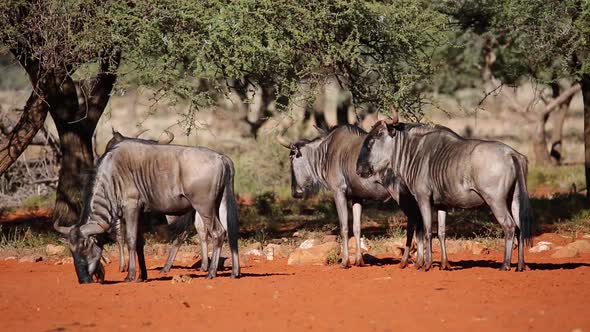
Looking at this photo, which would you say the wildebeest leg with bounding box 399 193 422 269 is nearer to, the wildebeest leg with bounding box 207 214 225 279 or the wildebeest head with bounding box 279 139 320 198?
the wildebeest head with bounding box 279 139 320 198

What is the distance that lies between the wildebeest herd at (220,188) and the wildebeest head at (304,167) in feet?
5.30

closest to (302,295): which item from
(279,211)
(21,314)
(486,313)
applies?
(486,313)

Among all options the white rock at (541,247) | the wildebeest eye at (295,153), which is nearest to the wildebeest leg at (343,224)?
the wildebeest eye at (295,153)

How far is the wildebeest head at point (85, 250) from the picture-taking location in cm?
1202

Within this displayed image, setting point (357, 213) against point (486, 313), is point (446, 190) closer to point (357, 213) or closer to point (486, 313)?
point (357, 213)

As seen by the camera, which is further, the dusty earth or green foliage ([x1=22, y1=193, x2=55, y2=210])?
green foliage ([x1=22, y1=193, x2=55, y2=210])

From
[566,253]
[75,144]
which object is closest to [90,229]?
[75,144]

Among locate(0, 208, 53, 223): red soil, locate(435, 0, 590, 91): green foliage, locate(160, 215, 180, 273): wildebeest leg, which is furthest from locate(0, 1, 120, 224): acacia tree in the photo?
locate(435, 0, 590, 91): green foliage

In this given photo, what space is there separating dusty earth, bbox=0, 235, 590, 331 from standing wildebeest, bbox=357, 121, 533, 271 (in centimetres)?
72

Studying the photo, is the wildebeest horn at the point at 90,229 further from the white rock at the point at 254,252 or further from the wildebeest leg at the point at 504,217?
the wildebeest leg at the point at 504,217

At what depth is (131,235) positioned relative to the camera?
12.2m

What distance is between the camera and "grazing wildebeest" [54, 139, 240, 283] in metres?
12.3

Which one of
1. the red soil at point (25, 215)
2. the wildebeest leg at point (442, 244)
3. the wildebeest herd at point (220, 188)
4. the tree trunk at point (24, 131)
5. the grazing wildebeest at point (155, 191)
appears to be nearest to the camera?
the wildebeest herd at point (220, 188)

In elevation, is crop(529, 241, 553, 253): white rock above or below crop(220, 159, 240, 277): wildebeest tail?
below
